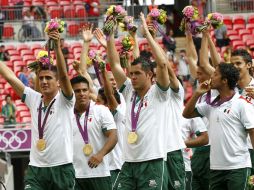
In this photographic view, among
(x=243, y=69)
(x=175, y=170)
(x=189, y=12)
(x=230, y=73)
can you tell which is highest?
(x=189, y=12)

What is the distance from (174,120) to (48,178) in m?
1.89

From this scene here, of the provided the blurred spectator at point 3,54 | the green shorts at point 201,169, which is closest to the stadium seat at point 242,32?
the blurred spectator at point 3,54

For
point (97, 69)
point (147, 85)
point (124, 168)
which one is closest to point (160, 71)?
point (147, 85)

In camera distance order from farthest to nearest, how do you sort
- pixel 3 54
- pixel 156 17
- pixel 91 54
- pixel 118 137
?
pixel 3 54 < pixel 91 54 < pixel 118 137 < pixel 156 17

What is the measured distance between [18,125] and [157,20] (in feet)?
29.8

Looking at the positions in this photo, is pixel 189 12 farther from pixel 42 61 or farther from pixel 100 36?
pixel 42 61

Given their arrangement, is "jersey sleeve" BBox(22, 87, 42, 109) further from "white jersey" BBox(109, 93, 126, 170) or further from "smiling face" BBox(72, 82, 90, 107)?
"white jersey" BBox(109, 93, 126, 170)

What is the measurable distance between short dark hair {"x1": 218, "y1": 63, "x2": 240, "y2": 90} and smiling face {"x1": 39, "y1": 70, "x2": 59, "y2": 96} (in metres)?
1.90

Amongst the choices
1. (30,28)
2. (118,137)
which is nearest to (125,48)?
(118,137)

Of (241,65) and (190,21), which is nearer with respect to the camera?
(241,65)

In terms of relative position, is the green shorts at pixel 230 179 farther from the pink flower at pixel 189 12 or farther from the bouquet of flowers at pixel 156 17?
the pink flower at pixel 189 12

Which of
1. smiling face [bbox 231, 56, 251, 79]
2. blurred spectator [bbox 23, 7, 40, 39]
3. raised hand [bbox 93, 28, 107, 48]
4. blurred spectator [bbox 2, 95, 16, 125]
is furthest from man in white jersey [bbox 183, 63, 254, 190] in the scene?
blurred spectator [bbox 23, 7, 40, 39]

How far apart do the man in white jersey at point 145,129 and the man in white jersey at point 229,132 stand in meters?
0.53

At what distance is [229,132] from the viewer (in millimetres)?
12406
